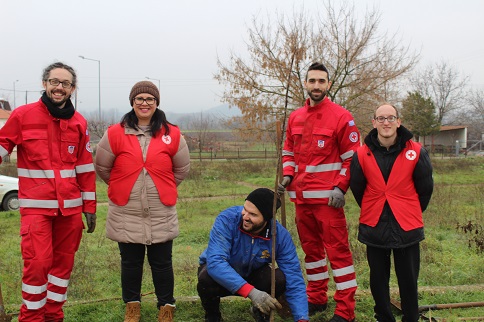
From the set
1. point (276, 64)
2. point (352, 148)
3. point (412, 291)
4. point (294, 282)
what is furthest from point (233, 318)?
point (276, 64)

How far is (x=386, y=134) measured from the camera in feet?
11.0

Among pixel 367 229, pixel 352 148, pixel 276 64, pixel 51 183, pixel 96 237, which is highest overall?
pixel 276 64

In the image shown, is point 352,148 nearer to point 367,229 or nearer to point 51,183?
point 367,229

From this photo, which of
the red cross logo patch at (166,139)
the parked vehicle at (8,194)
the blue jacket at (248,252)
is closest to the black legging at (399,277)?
the blue jacket at (248,252)

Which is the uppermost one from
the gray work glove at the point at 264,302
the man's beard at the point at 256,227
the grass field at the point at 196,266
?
the man's beard at the point at 256,227

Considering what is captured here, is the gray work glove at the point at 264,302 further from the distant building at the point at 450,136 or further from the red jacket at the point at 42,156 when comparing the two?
the distant building at the point at 450,136

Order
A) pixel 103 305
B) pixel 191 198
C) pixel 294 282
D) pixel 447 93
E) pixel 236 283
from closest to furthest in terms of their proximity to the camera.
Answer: pixel 236 283 → pixel 294 282 → pixel 103 305 → pixel 191 198 → pixel 447 93

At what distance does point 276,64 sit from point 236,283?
11128mm

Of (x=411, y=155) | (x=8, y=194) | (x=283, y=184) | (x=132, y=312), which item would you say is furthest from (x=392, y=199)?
(x=8, y=194)

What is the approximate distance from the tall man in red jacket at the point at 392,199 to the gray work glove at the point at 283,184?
55cm

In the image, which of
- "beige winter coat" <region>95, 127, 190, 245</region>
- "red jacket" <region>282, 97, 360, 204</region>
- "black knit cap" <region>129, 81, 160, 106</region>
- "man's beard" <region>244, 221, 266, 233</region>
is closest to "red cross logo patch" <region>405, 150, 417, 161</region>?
"red jacket" <region>282, 97, 360, 204</region>

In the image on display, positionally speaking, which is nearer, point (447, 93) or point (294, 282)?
point (294, 282)

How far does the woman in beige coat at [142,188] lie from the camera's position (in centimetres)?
352

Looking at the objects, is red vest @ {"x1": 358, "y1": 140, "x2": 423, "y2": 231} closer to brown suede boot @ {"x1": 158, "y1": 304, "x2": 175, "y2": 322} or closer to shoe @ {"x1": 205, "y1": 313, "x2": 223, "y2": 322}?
shoe @ {"x1": 205, "y1": 313, "x2": 223, "y2": 322}
